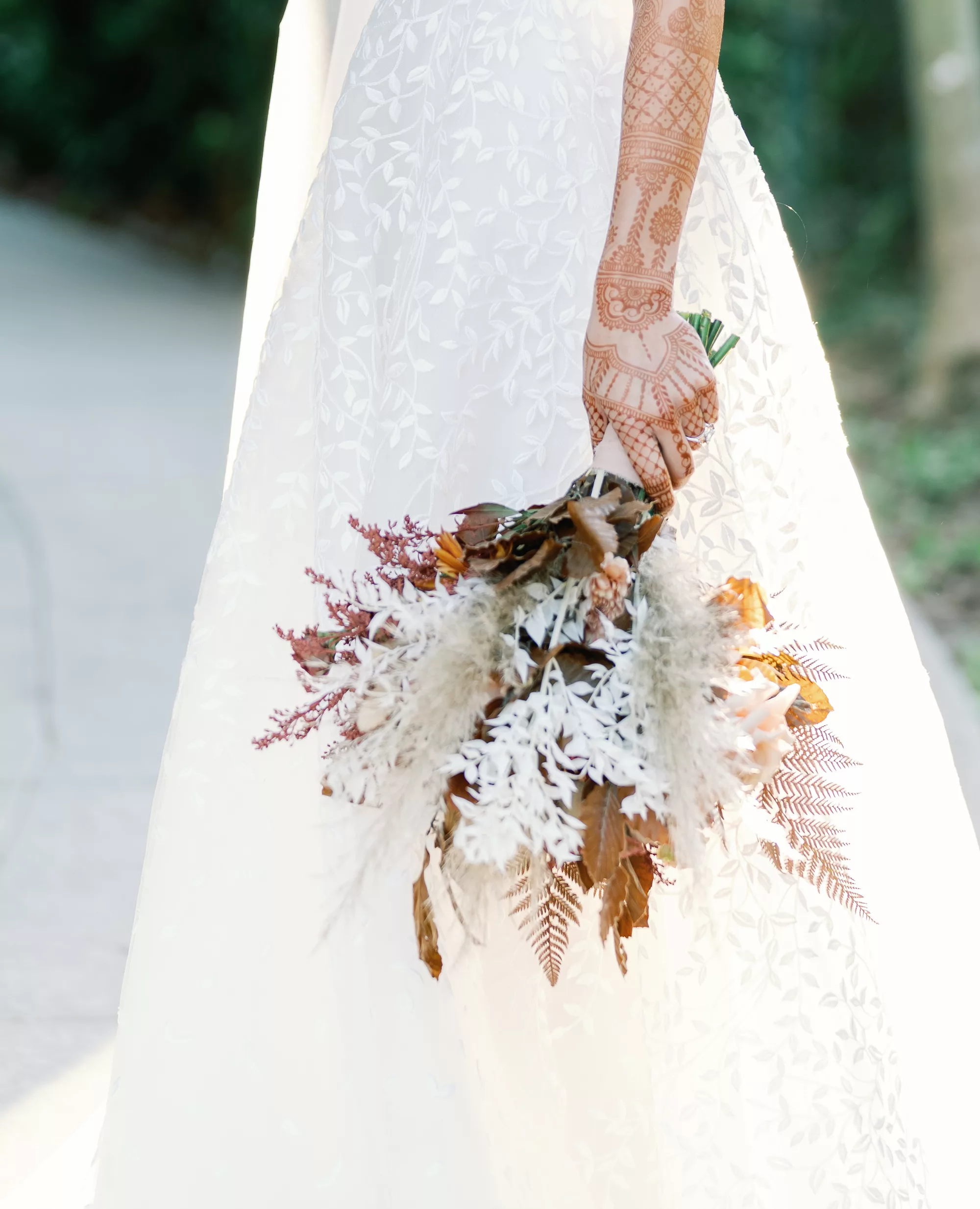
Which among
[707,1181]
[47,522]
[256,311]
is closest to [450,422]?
[256,311]

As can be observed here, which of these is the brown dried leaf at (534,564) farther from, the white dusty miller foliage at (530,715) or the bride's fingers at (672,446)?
the bride's fingers at (672,446)

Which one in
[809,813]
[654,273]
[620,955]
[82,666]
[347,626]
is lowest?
[620,955]

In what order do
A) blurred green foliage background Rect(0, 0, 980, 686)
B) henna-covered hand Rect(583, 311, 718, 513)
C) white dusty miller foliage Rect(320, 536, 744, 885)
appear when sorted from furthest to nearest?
blurred green foliage background Rect(0, 0, 980, 686) < henna-covered hand Rect(583, 311, 718, 513) < white dusty miller foliage Rect(320, 536, 744, 885)

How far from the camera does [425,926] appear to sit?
1179 mm

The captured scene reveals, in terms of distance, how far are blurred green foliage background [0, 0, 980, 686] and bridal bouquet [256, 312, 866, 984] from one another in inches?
143

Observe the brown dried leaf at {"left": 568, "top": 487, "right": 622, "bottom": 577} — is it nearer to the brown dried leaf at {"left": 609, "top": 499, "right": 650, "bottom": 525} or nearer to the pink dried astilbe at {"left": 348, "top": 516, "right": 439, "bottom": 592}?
the brown dried leaf at {"left": 609, "top": 499, "right": 650, "bottom": 525}

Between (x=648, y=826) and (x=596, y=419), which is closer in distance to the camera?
(x=648, y=826)

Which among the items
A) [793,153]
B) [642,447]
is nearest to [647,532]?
A: [642,447]

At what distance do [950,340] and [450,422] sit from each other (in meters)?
6.58

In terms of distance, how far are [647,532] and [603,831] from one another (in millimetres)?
249

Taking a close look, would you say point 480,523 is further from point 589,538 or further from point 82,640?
point 82,640

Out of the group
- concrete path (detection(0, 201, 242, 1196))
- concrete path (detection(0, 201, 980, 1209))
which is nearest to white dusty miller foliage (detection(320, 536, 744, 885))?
concrete path (detection(0, 201, 980, 1209))

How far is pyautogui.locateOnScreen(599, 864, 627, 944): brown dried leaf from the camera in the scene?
1067 millimetres

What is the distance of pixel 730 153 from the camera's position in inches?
59.9
